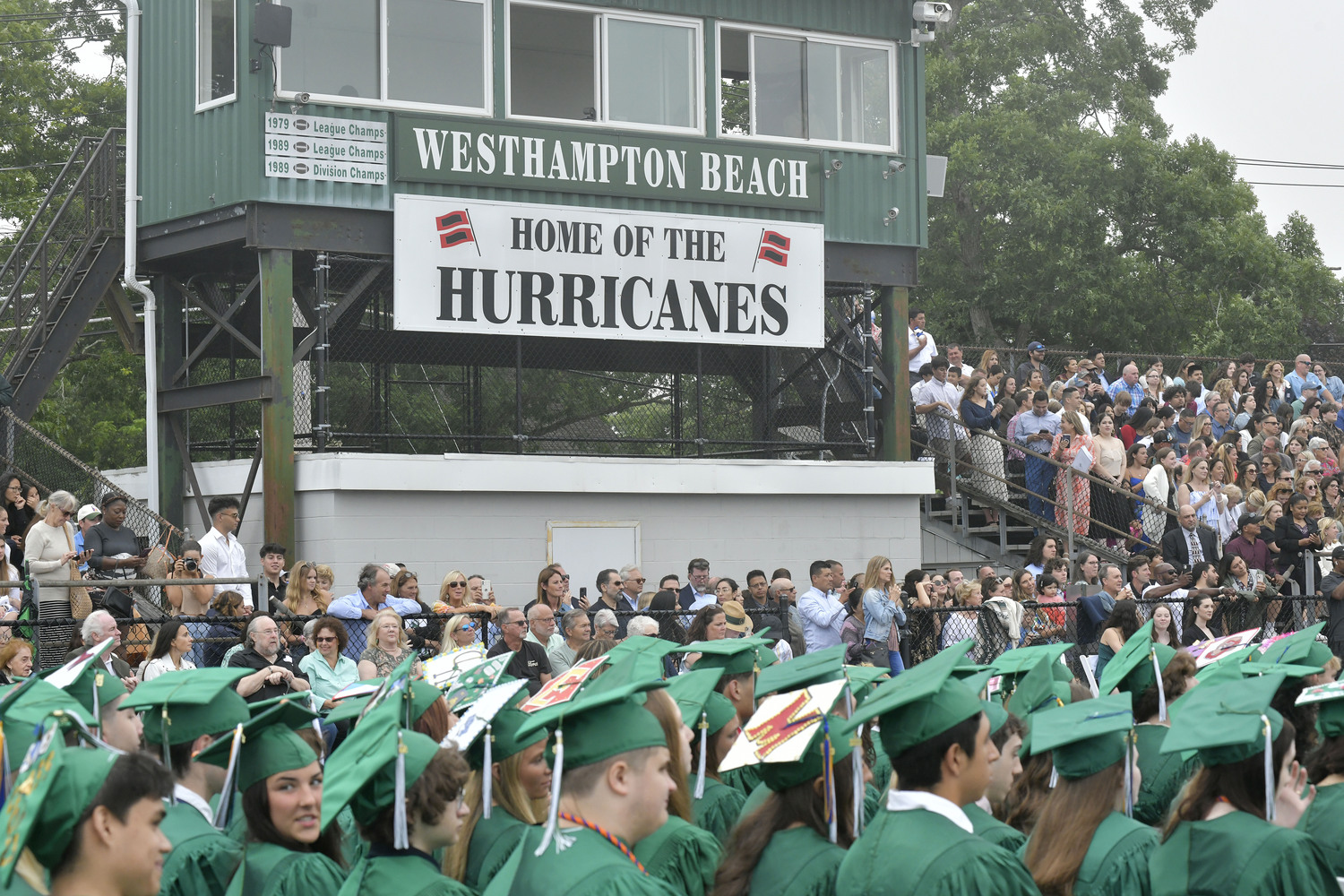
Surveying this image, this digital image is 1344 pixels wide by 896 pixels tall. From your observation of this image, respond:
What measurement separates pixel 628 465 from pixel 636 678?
13167 mm

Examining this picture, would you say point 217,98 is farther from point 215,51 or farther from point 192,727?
point 192,727

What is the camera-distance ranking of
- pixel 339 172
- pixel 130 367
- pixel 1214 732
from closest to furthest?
pixel 1214 732 < pixel 339 172 < pixel 130 367

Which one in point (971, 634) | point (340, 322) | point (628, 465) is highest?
point (340, 322)

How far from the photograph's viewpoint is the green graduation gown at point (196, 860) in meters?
5.42

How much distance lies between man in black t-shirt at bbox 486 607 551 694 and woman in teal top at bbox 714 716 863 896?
671 centimetres

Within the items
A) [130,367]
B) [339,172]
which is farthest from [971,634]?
[130,367]

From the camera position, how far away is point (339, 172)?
16.9 m

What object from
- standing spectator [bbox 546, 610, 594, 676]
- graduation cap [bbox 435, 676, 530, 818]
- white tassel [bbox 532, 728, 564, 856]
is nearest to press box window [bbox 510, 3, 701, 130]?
standing spectator [bbox 546, 610, 594, 676]

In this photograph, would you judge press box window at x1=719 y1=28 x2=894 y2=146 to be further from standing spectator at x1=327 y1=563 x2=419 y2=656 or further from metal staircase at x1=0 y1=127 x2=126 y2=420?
standing spectator at x1=327 y1=563 x2=419 y2=656

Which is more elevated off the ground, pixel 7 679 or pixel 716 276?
pixel 716 276

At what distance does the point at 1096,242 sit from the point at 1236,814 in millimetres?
32151

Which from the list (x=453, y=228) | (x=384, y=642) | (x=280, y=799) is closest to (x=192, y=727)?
(x=280, y=799)

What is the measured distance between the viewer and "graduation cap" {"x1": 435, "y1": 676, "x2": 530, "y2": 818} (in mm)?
5516

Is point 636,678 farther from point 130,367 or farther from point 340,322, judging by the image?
point 130,367
